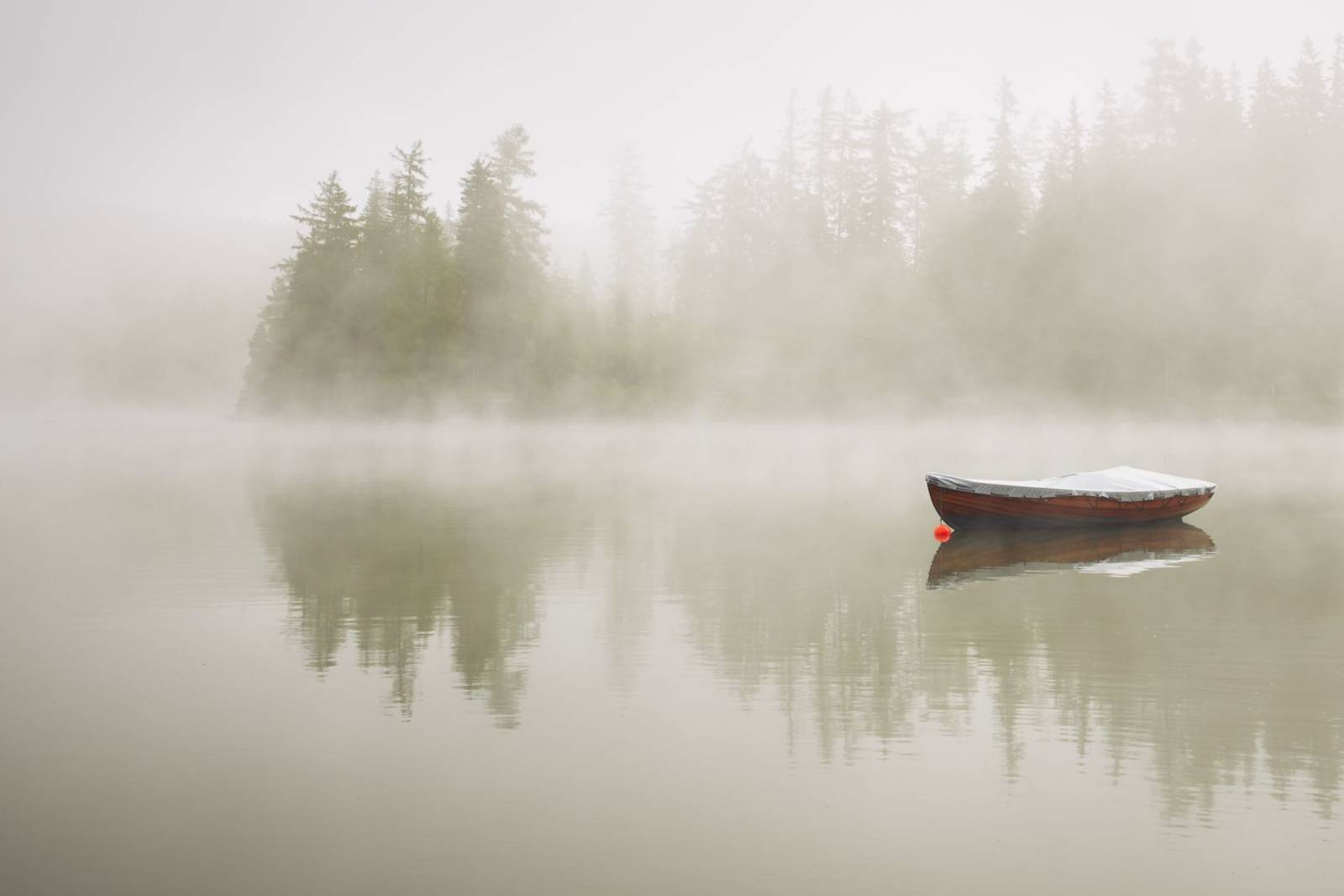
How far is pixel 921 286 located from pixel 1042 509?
58.6 m

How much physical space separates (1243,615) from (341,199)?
79743mm

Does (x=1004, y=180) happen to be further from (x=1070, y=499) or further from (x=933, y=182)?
(x=1070, y=499)

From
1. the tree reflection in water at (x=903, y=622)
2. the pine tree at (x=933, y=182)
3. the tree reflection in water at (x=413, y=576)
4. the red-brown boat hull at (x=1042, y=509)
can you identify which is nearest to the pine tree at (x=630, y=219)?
the pine tree at (x=933, y=182)

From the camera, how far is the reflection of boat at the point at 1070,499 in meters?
26.1

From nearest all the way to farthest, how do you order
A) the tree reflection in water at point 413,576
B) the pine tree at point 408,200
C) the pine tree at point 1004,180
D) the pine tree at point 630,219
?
the tree reflection in water at point 413,576
the pine tree at point 1004,180
the pine tree at point 408,200
the pine tree at point 630,219

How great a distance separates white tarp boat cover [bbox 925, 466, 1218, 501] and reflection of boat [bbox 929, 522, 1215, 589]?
41.8 inches

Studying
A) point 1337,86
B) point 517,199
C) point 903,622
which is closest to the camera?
point 903,622

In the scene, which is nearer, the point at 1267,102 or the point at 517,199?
the point at 1267,102

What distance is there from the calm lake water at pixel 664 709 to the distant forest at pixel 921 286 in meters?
49.3

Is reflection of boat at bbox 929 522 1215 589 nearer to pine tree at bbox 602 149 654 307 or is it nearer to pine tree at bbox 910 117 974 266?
pine tree at bbox 910 117 974 266

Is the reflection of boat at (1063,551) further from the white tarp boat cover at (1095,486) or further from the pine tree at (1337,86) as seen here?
the pine tree at (1337,86)

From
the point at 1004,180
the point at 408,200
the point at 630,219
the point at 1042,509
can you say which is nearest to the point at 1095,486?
the point at 1042,509

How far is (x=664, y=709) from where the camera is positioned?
11898 mm

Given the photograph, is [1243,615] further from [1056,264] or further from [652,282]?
Answer: [652,282]
